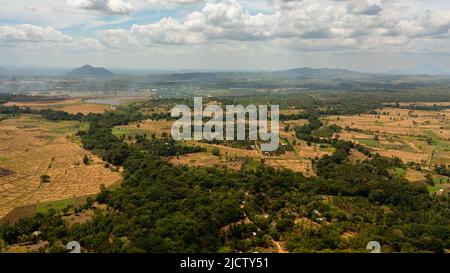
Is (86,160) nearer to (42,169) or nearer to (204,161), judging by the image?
(42,169)

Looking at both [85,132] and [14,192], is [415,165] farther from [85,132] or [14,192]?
[85,132]

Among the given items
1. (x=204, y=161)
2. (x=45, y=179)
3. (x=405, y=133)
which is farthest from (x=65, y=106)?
(x=405, y=133)

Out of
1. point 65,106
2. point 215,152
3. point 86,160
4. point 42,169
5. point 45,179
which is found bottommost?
point 45,179

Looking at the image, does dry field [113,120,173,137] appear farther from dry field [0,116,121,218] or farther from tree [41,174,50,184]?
tree [41,174,50,184]

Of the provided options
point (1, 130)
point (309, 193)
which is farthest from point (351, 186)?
point (1, 130)

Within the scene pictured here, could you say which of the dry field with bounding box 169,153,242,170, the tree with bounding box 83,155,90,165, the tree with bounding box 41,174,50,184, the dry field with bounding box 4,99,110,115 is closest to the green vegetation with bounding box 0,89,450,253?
the dry field with bounding box 169,153,242,170

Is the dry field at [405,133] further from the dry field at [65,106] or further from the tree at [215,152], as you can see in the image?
the dry field at [65,106]
